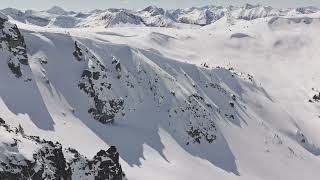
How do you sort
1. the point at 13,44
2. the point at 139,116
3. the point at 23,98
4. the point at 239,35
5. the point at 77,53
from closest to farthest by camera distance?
the point at 23,98 < the point at 13,44 < the point at 139,116 < the point at 77,53 < the point at 239,35

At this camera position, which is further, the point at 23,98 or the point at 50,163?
the point at 23,98

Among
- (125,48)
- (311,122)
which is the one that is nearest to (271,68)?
(311,122)

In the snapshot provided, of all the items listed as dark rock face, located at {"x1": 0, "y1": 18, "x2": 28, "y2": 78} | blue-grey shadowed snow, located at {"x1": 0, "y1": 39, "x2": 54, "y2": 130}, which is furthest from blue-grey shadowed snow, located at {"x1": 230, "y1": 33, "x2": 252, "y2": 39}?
blue-grey shadowed snow, located at {"x1": 0, "y1": 39, "x2": 54, "y2": 130}

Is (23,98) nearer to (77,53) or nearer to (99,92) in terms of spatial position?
(99,92)

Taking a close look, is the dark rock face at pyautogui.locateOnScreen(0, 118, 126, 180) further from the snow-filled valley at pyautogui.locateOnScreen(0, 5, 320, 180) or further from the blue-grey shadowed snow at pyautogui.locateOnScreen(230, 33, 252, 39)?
the blue-grey shadowed snow at pyautogui.locateOnScreen(230, 33, 252, 39)

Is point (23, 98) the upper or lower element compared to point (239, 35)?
upper

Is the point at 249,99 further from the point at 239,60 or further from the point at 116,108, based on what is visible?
the point at 239,60

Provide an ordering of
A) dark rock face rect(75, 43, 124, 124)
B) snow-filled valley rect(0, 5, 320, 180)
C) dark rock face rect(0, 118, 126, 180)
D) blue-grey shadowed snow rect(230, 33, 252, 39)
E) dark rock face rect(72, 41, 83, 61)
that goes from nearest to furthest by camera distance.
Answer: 1. dark rock face rect(0, 118, 126, 180)
2. snow-filled valley rect(0, 5, 320, 180)
3. dark rock face rect(75, 43, 124, 124)
4. dark rock face rect(72, 41, 83, 61)
5. blue-grey shadowed snow rect(230, 33, 252, 39)

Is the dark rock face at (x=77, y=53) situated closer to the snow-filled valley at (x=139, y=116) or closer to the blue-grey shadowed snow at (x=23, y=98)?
the snow-filled valley at (x=139, y=116)

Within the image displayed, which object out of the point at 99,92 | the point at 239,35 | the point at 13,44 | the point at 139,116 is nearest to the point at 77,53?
the point at 99,92
